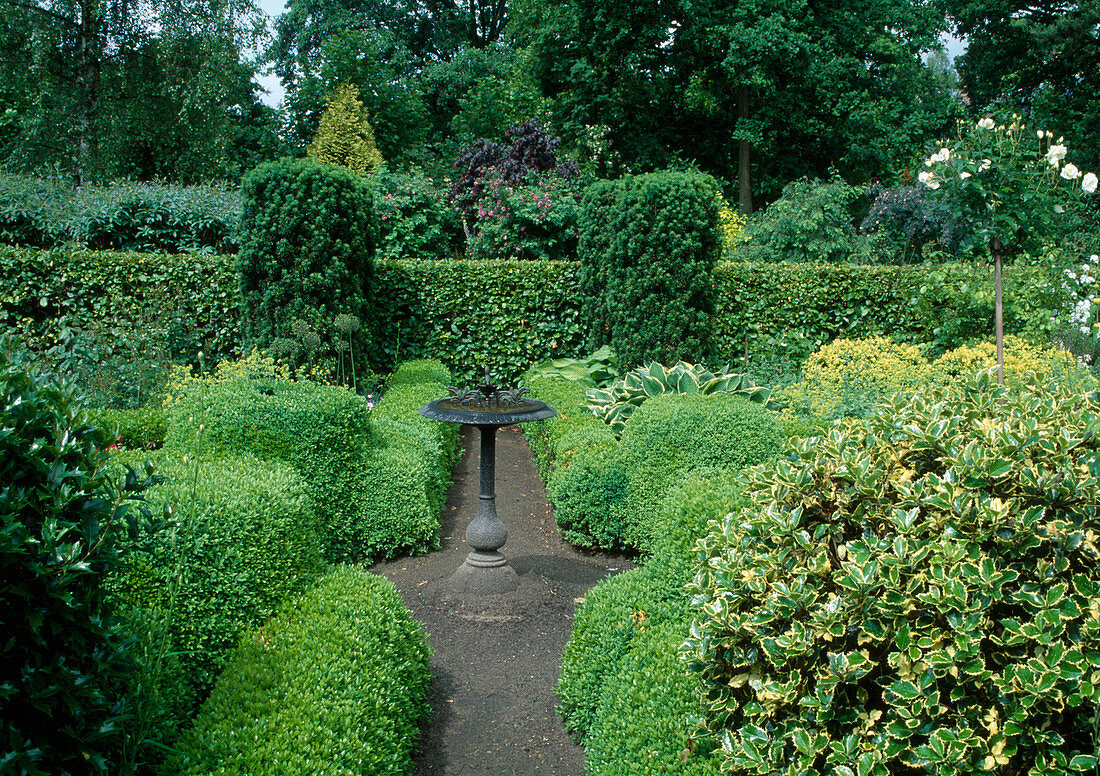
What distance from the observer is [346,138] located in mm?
19500

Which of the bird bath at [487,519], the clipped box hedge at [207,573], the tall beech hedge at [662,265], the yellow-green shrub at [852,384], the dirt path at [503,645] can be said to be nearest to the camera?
the clipped box hedge at [207,573]

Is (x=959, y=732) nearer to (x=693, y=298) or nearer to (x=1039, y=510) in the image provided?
(x=1039, y=510)

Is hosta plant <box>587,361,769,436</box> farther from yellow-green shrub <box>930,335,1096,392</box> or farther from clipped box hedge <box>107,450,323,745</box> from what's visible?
clipped box hedge <box>107,450,323,745</box>

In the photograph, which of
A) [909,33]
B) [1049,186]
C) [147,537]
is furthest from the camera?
[909,33]

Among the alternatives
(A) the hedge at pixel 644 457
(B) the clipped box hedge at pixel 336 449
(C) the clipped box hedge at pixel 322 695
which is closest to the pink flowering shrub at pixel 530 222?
(A) the hedge at pixel 644 457

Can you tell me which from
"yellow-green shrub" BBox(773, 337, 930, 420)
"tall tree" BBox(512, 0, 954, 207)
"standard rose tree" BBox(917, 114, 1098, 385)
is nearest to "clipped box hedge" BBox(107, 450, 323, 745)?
"yellow-green shrub" BBox(773, 337, 930, 420)

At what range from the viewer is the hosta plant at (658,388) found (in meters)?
6.57

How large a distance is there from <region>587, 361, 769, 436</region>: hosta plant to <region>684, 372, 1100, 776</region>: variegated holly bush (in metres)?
4.31

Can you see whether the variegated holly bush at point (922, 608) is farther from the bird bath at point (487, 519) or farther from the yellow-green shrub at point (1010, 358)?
the yellow-green shrub at point (1010, 358)

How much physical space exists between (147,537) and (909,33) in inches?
938

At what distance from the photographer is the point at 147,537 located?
286cm

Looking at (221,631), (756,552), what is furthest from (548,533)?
(756,552)

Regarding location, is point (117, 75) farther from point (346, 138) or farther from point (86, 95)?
point (346, 138)

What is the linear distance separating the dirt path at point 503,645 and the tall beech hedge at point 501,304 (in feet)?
Result: 12.6
